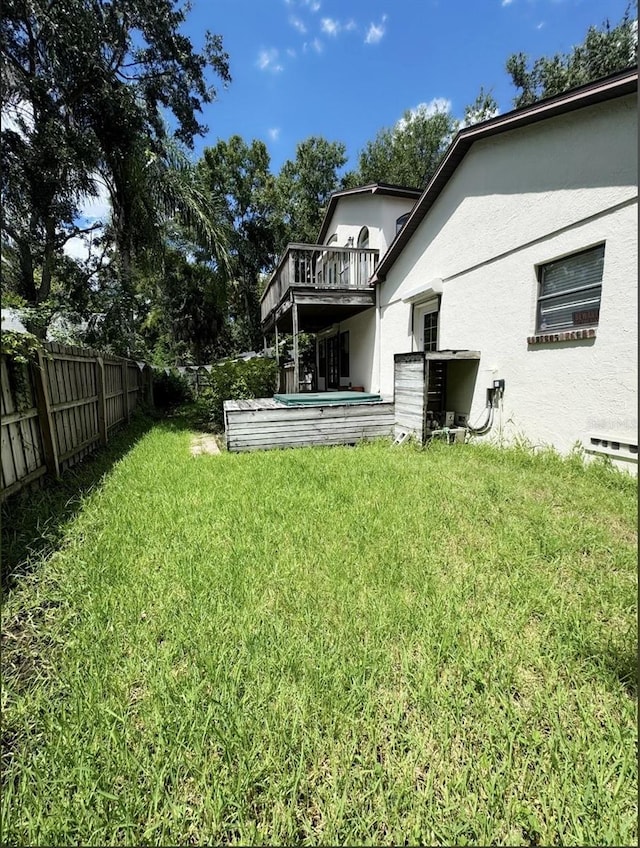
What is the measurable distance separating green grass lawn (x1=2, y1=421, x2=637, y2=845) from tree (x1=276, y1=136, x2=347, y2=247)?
2705 cm

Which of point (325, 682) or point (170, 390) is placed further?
point (170, 390)

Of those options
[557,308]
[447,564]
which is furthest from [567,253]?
[447,564]

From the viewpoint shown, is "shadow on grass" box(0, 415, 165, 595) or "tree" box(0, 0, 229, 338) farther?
"tree" box(0, 0, 229, 338)

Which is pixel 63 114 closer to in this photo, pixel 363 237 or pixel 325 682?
pixel 363 237

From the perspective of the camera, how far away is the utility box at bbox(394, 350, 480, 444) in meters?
6.46

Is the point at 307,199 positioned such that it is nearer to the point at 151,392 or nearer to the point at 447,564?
the point at 151,392

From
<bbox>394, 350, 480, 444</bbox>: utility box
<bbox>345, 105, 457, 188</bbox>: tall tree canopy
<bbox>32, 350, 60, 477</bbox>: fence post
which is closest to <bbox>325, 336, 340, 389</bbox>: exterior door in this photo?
<bbox>394, 350, 480, 444</bbox>: utility box

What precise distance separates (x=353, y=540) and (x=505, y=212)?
19.7ft

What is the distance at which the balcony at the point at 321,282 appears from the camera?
9459mm

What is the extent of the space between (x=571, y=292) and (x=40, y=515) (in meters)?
7.03

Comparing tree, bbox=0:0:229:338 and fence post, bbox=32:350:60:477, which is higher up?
tree, bbox=0:0:229:338

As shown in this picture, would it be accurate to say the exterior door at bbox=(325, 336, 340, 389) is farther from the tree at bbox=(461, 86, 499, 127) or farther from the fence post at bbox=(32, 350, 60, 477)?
the tree at bbox=(461, 86, 499, 127)

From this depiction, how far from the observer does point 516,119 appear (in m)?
5.39

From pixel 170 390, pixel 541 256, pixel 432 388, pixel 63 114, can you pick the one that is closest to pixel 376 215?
pixel 432 388
